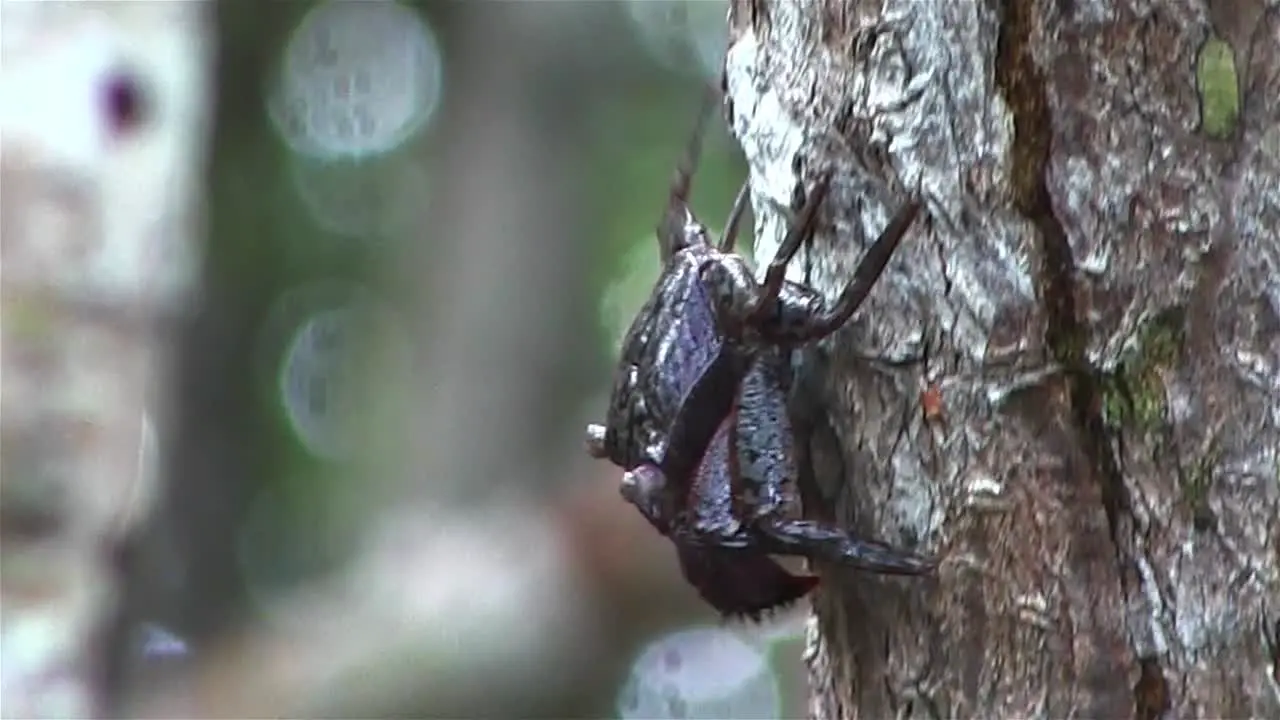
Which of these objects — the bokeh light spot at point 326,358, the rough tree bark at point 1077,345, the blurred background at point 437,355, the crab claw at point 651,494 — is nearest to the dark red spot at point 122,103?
the blurred background at point 437,355

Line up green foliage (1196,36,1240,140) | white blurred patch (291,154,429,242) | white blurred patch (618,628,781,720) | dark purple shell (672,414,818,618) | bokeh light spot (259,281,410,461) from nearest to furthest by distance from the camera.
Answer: green foliage (1196,36,1240,140) < dark purple shell (672,414,818,618) < white blurred patch (618,628,781,720) < white blurred patch (291,154,429,242) < bokeh light spot (259,281,410,461)

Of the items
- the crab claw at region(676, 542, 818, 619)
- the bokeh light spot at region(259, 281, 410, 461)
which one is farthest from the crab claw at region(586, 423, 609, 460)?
the bokeh light spot at region(259, 281, 410, 461)

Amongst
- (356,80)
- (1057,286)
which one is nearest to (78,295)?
(1057,286)

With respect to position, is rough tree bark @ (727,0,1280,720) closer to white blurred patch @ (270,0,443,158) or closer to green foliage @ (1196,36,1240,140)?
green foliage @ (1196,36,1240,140)

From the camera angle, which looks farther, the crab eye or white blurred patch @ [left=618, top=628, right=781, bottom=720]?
white blurred patch @ [left=618, top=628, right=781, bottom=720]

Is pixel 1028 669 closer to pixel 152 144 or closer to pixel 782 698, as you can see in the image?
pixel 152 144

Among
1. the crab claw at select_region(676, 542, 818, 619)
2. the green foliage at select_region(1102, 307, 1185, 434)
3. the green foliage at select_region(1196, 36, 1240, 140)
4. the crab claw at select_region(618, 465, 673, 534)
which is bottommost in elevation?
the crab claw at select_region(676, 542, 818, 619)

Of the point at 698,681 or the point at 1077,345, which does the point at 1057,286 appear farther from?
the point at 698,681

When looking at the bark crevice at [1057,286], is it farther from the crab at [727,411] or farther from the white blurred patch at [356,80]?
the white blurred patch at [356,80]
